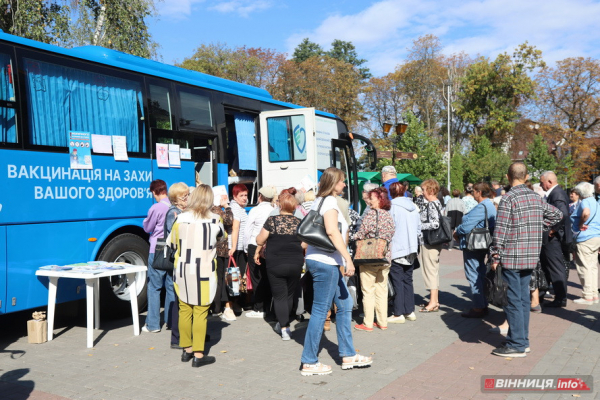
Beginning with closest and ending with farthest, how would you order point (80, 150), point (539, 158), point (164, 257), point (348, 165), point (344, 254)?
1. point (344, 254)
2. point (164, 257)
3. point (80, 150)
4. point (348, 165)
5. point (539, 158)

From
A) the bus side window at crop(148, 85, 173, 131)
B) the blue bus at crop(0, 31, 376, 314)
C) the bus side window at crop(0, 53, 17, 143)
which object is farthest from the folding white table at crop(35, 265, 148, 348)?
the bus side window at crop(148, 85, 173, 131)

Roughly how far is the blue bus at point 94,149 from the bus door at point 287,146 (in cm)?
44

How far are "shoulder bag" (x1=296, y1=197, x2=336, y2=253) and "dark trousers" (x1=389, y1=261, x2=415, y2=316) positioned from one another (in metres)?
2.72

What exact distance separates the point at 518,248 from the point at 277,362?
2.71 meters

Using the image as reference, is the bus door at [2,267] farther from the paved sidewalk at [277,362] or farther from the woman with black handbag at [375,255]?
the woman with black handbag at [375,255]

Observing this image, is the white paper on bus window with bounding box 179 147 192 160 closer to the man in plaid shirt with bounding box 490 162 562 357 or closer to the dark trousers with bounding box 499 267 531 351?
the man in plaid shirt with bounding box 490 162 562 357

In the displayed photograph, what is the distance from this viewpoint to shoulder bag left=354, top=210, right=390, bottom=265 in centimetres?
657

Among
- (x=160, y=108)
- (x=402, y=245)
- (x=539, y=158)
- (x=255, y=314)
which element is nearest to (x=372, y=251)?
(x=402, y=245)

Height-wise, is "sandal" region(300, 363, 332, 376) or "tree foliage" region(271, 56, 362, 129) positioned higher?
"tree foliage" region(271, 56, 362, 129)

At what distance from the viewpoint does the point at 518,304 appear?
18.2 ft

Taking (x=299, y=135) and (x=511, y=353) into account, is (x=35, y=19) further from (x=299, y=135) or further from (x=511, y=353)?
(x=511, y=353)

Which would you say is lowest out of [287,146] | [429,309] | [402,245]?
[429,309]

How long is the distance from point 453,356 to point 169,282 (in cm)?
335

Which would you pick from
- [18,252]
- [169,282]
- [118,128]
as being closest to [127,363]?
[169,282]
